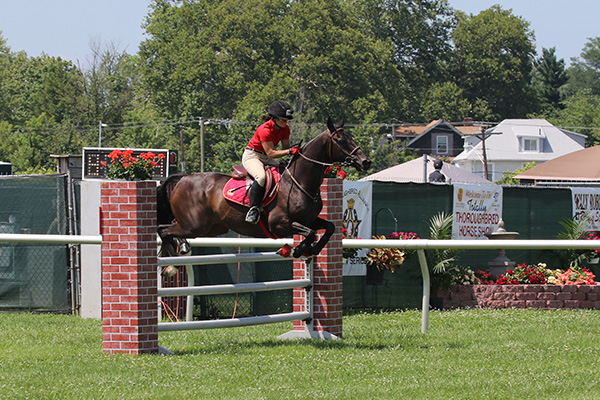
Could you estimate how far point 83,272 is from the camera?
44.2 feet

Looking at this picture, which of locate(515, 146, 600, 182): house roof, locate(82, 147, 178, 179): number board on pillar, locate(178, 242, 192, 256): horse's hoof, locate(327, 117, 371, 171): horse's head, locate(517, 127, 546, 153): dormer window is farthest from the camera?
locate(517, 127, 546, 153): dormer window

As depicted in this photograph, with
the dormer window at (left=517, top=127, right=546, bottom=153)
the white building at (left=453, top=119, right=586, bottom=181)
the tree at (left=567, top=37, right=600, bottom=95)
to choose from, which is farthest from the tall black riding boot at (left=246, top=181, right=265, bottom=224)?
the tree at (left=567, top=37, right=600, bottom=95)

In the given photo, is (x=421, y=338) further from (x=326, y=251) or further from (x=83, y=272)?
(x=83, y=272)

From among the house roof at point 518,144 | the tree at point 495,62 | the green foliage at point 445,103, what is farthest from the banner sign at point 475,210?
the tree at point 495,62

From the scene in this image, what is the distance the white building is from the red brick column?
74.9 metres

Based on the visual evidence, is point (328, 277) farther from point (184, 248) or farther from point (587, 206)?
point (587, 206)

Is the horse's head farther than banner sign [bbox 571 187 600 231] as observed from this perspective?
No

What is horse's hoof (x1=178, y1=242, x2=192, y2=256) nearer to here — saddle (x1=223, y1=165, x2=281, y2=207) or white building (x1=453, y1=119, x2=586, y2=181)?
saddle (x1=223, y1=165, x2=281, y2=207)

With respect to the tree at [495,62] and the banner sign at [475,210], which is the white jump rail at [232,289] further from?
the tree at [495,62]

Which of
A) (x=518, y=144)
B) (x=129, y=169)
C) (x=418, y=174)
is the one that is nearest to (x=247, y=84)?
(x=518, y=144)

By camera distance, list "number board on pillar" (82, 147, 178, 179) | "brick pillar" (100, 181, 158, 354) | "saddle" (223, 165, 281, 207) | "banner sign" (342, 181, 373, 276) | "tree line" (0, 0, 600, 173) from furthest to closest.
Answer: "tree line" (0, 0, 600, 173) < "number board on pillar" (82, 147, 178, 179) < "banner sign" (342, 181, 373, 276) < "saddle" (223, 165, 281, 207) < "brick pillar" (100, 181, 158, 354)

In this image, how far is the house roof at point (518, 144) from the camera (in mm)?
85312

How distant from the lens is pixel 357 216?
14.8 m

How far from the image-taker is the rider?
9.84 meters
